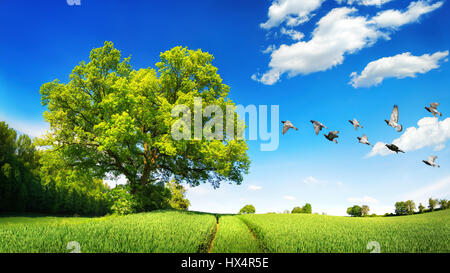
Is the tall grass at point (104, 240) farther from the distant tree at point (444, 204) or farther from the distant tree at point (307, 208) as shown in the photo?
the distant tree at point (307, 208)

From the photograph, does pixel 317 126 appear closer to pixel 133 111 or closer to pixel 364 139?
pixel 364 139

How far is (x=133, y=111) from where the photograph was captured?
19.3m

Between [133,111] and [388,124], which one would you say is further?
[133,111]

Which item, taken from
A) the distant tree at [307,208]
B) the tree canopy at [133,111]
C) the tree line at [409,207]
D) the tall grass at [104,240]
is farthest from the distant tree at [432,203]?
the tall grass at [104,240]

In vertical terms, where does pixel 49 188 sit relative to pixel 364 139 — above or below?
below

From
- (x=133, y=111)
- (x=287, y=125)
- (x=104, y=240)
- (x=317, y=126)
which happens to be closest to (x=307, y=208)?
(x=133, y=111)

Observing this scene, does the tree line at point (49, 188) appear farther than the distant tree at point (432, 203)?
No

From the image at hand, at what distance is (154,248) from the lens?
25.9 feet

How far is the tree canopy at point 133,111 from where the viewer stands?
19.5 metres

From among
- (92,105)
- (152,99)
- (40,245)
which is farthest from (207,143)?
(40,245)

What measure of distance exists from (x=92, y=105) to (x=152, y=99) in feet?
19.0

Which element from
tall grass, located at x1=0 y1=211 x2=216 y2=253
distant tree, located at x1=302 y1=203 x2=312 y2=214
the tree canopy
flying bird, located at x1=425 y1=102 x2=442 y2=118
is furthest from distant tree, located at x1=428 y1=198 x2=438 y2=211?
tall grass, located at x1=0 y1=211 x2=216 y2=253

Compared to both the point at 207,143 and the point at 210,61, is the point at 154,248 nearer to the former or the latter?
the point at 207,143
